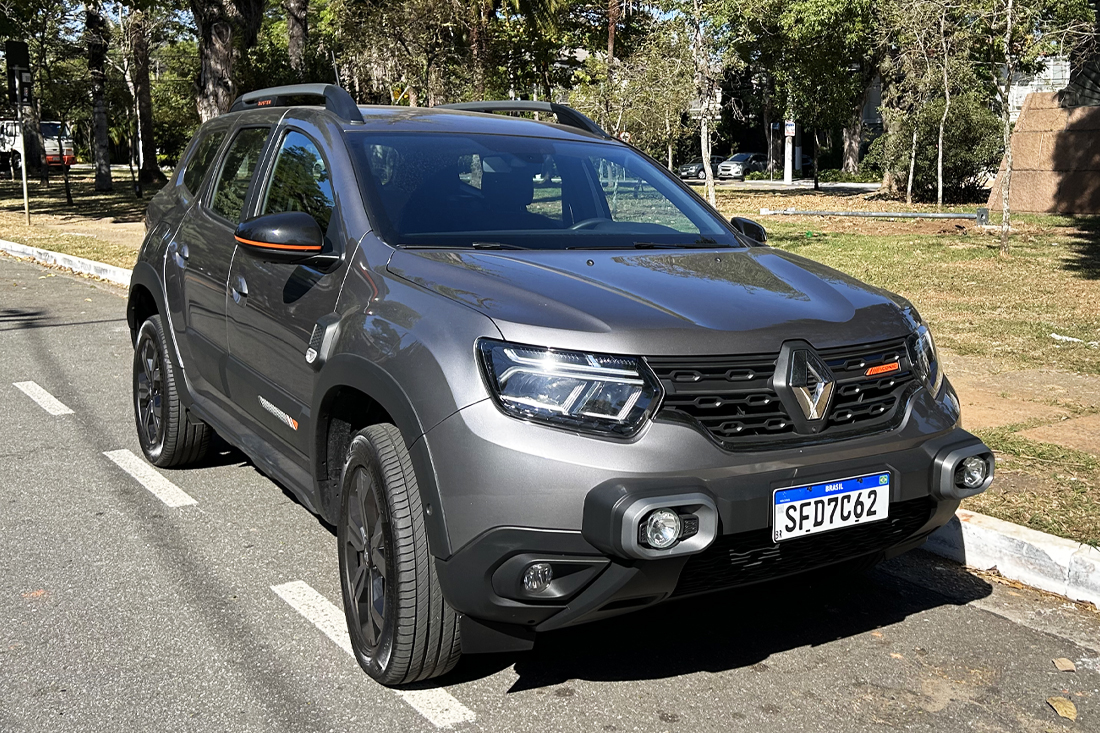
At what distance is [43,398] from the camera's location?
7.43 meters

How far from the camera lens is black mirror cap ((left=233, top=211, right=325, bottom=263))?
3758mm

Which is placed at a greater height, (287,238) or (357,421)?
(287,238)

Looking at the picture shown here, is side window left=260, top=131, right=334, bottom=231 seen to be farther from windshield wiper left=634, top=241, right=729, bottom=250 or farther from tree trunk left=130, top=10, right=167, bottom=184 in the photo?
tree trunk left=130, top=10, right=167, bottom=184

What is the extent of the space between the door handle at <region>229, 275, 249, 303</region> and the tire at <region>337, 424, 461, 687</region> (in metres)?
1.15

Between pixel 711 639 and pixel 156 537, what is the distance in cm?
243

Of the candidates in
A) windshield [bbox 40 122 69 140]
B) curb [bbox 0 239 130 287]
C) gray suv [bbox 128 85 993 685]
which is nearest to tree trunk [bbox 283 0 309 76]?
curb [bbox 0 239 130 287]

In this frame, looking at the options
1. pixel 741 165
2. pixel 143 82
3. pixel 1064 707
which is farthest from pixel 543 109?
pixel 741 165

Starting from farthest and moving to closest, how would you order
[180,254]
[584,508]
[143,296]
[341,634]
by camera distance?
1. [143,296]
2. [180,254]
3. [341,634]
4. [584,508]

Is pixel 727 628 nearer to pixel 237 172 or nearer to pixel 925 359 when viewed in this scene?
pixel 925 359

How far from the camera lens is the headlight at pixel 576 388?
2.95 meters

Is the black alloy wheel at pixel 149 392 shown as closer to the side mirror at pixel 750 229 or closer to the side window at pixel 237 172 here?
the side window at pixel 237 172

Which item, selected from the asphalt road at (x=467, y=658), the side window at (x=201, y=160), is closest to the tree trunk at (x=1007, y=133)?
the side window at (x=201, y=160)

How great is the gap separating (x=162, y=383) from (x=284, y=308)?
1731 mm

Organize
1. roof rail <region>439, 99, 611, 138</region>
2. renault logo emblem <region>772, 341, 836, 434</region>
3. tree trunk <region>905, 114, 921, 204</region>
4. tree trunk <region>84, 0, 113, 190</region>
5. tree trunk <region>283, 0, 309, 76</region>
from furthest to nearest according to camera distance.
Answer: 1. tree trunk <region>283, 0, 309, 76</region>
2. tree trunk <region>84, 0, 113, 190</region>
3. tree trunk <region>905, 114, 921, 204</region>
4. roof rail <region>439, 99, 611, 138</region>
5. renault logo emblem <region>772, 341, 836, 434</region>
